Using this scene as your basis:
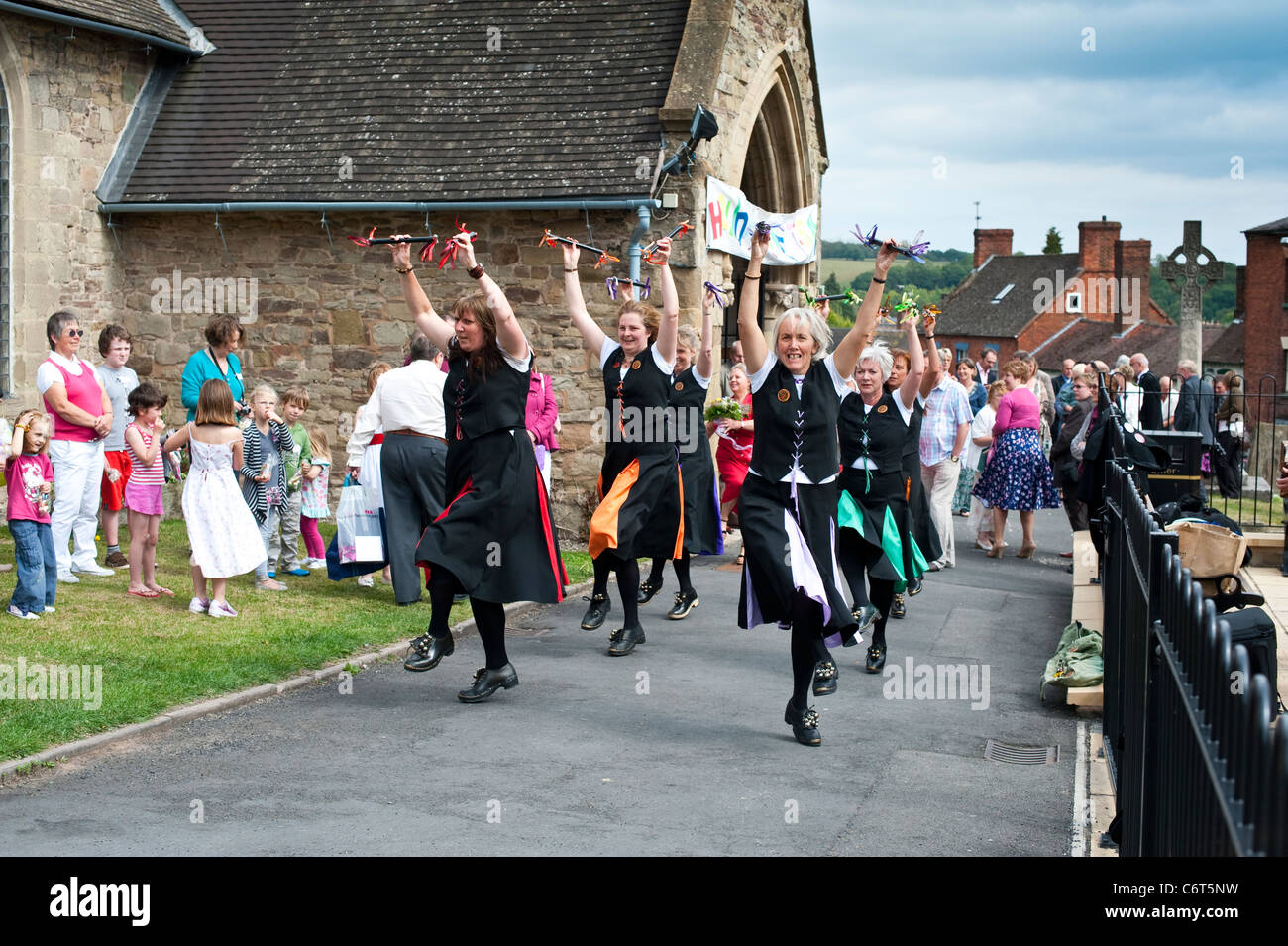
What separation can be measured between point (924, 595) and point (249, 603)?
5.46 m

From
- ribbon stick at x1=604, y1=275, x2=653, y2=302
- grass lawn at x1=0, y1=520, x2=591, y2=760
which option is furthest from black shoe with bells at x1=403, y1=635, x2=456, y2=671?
ribbon stick at x1=604, y1=275, x2=653, y2=302

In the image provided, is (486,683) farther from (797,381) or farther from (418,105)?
(418,105)

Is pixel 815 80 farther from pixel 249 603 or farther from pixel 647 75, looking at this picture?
pixel 249 603

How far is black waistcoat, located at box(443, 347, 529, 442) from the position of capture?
23.2 feet

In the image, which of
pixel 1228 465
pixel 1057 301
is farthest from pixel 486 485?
pixel 1057 301


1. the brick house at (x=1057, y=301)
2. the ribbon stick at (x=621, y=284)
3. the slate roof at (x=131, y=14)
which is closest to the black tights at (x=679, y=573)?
the ribbon stick at (x=621, y=284)

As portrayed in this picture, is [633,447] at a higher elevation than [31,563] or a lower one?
higher

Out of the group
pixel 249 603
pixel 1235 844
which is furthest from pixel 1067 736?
pixel 249 603

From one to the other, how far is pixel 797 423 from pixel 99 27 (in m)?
11.0

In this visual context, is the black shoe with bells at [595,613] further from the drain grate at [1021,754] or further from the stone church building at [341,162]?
the stone church building at [341,162]

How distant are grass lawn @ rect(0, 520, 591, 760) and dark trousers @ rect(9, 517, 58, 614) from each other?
15 centimetres

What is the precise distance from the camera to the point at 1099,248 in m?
64.6

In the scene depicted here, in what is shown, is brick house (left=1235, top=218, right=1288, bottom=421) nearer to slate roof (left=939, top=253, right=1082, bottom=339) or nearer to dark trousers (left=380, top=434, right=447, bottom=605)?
slate roof (left=939, top=253, right=1082, bottom=339)

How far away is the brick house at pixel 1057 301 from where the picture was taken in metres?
63.4
